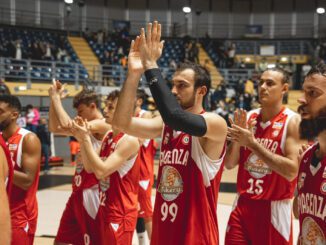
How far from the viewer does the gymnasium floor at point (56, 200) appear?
694 centimetres

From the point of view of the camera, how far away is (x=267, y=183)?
3.98 meters

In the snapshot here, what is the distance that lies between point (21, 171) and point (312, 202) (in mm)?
2303

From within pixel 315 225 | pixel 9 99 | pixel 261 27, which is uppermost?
pixel 261 27

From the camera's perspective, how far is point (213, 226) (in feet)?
10.8

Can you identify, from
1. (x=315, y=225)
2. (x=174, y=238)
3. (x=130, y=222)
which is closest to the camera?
(x=315, y=225)

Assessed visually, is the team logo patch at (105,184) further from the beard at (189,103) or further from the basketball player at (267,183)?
the beard at (189,103)

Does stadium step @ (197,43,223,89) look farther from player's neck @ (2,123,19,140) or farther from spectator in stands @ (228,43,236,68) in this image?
player's neck @ (2,123,19,140)

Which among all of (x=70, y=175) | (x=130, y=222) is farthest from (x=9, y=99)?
(x=70, y=175)

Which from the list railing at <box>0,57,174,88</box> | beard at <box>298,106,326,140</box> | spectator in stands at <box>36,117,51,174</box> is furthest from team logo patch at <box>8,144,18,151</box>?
railing at <box>0,57,174,88</box>

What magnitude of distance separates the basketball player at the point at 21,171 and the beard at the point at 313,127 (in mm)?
2416

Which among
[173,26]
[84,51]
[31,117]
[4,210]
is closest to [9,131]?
[4,210]

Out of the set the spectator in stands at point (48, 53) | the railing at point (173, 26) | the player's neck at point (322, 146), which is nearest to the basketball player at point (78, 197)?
the player's neck at point (322, 146)

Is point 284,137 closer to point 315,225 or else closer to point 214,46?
point 315,225

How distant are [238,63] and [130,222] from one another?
22413 millimetres
